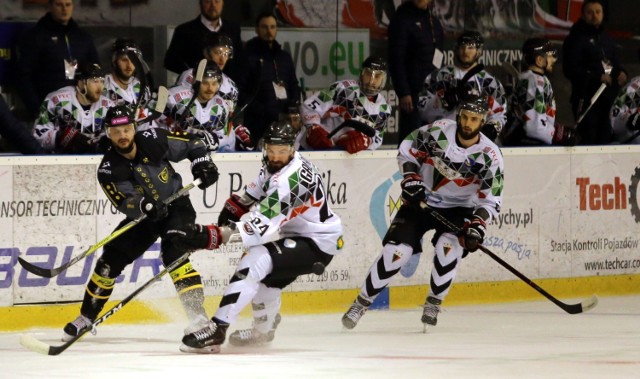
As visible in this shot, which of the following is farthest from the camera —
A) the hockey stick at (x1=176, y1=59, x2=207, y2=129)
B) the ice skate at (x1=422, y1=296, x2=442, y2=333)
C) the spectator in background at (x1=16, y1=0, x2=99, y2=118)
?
the spectator in background at (x1=16, y1=0, x2=99, y2=118)

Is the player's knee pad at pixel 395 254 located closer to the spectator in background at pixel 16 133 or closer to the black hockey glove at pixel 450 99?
the black hockey glove at pixel 450 99

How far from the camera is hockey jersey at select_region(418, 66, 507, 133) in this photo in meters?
10.3

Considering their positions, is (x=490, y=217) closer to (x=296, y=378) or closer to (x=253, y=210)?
(x=253, y=210)

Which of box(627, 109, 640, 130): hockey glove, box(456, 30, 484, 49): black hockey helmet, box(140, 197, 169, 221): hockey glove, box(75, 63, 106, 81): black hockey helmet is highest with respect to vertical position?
box(75, 63, 106, 81): black hockey helmet

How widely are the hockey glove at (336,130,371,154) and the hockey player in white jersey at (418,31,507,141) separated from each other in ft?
2.10

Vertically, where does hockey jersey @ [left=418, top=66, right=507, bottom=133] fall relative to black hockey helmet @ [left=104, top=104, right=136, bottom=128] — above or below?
below

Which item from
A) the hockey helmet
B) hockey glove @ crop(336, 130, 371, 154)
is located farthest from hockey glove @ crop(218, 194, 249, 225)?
the hockey helmet

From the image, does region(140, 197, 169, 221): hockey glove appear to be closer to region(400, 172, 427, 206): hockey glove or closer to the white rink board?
the white rink board

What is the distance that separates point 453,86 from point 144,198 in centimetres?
275

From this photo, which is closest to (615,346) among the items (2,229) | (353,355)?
(353,355)

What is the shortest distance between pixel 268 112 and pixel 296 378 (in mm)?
3473

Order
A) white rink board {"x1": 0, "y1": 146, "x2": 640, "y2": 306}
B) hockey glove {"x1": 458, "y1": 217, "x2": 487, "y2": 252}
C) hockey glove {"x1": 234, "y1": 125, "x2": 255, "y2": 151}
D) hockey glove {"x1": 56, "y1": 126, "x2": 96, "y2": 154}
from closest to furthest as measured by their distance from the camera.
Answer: hockey glove {"x1": 458, "y1": 217, "x2": 487, "y2": 252} → white rink board {"x1": 0, "y1": 146, "x2": 640, "y2": 306} → hockey glove {"x1": 56, "y1": 126, "x2": 96, "y2": 154} → hockey glove {"x1": 234, "y1": 125, "x2": 255, "y2": 151}

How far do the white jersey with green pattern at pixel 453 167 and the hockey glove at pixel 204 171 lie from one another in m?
1.29

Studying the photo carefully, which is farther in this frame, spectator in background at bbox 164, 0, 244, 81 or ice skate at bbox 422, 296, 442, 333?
spectator in background at bbox 164, 0, 244, 81
